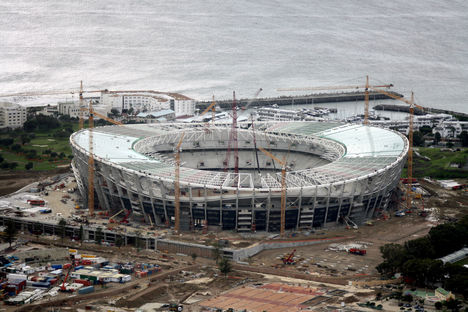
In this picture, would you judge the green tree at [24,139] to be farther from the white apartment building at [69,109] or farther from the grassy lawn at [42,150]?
the white apartment building at [69,109]

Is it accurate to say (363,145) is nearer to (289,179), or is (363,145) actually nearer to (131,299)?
(289,179)

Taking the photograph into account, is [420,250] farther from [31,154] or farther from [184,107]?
[184,107]

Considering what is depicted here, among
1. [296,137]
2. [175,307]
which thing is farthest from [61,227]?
[296,137]

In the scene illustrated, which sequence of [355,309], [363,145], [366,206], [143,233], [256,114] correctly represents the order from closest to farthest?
[355,309]
[143,233]
[366,206]
[363,145]
[256,114]

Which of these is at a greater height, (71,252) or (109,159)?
(109,159)

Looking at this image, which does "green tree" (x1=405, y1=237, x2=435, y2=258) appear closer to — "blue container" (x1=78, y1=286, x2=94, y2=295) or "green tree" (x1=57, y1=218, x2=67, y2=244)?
"blue container" (x1=78, y1=286, x2=94, y2=295)

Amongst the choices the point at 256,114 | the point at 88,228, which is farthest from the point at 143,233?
the point at 256,114
